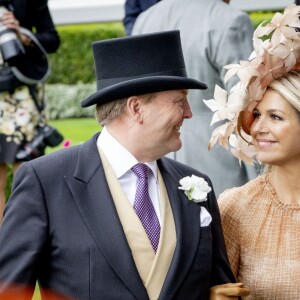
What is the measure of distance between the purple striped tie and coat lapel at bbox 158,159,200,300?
81 millimetres

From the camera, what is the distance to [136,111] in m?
4.00

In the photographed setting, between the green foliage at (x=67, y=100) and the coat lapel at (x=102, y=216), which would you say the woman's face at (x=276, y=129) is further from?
the green foliage at (x=67, y=100)

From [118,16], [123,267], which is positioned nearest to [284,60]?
[123,267]

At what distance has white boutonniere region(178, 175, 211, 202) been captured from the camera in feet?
13.3

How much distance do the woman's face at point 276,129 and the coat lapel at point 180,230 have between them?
43cm

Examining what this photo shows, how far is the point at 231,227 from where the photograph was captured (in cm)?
452

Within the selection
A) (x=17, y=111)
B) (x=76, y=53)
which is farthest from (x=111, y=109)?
(x=76, y=53)

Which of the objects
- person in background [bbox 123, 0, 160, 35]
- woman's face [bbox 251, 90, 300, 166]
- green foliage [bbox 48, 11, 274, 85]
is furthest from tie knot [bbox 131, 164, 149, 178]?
green foliage [bbox 48, 11, 274, 85]

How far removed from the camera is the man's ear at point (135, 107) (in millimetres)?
3992

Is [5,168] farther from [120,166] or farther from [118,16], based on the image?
[118,16]

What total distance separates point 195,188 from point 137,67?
504 mm

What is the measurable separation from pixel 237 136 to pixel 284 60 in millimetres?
436

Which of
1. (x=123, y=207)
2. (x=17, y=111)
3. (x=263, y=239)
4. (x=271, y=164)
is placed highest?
(x=123, y=207)

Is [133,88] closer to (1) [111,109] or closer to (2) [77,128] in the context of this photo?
(1) [111,109]
